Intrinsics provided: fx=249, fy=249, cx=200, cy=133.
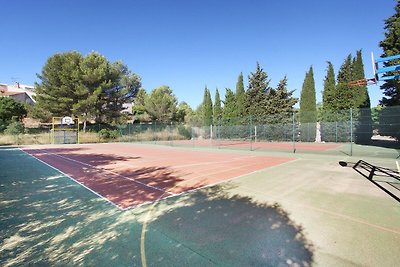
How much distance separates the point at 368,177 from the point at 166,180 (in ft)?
22.9

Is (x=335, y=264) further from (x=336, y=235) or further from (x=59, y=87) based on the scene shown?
(x=59, y=87)

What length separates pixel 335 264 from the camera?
10.5 feet

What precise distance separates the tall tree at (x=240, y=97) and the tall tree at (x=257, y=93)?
142 cm

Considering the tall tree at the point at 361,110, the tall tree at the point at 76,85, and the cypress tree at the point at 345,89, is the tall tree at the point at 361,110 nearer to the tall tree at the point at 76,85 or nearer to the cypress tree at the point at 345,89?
the cypress tree at the point at 345,89

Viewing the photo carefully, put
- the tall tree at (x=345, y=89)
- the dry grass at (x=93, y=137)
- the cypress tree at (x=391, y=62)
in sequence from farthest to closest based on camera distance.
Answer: the dry grass at (x=93, y=137) < the tall tree at (x=345, y=89) < the cypress tree at (x=391, y=62)

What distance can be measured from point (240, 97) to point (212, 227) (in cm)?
3200

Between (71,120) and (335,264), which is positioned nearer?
(335,264)

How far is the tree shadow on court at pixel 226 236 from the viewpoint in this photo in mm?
3393

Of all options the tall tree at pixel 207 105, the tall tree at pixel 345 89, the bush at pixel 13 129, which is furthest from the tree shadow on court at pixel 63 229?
the tall tree at pixel 207 105

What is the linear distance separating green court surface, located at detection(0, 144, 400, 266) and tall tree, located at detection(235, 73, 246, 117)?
27516mm

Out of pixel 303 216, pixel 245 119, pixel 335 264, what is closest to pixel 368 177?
pixel 303 216

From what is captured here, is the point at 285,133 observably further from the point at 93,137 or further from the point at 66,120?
the point at 66,120

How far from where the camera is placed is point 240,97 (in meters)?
35.3

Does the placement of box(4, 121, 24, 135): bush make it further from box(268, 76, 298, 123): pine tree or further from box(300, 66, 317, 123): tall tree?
box(300, 66, 317, 123): tall tree
